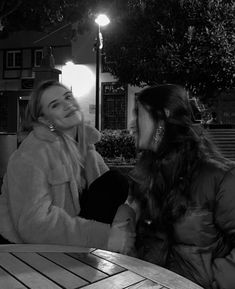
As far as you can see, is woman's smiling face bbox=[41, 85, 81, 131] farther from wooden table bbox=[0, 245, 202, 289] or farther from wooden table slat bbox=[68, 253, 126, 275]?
wooden table slat bbox=[68, 253, 126, 275]

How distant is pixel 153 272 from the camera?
1675 millimetres

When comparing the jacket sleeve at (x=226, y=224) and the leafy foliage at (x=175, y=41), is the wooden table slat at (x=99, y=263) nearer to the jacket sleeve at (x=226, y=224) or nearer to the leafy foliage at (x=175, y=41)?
the jacket sleeve at (x=226, y=224)

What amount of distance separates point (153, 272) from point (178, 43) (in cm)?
1318

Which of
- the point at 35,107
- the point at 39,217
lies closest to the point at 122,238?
the point at 39,217

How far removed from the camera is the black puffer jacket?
6.25 ft

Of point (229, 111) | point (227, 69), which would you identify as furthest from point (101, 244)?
point (229, 111)

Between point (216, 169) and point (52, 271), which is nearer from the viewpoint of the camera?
point (52, 271)

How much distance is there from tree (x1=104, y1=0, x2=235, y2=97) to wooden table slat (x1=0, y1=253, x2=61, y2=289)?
41.0 ft

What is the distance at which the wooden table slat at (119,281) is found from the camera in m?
1.53

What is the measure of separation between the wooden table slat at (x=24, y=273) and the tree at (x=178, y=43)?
12.5m

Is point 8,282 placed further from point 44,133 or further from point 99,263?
point 44,133

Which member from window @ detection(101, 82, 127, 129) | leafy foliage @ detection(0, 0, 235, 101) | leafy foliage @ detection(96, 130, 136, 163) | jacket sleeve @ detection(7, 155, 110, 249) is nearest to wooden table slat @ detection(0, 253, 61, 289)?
jacket sleeve @ detection(7, 155, 110, 249)

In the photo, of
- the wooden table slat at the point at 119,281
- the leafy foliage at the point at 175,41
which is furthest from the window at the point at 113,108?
the wooden table slat at the point at 119,281

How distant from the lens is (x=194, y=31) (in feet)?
45.0
